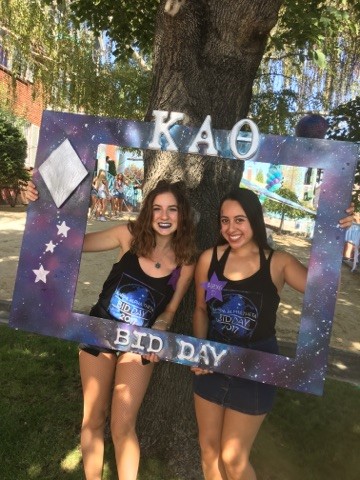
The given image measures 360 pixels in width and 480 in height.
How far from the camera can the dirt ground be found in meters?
5.25

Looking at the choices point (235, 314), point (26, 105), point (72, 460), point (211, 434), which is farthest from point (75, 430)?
point (26, 105)

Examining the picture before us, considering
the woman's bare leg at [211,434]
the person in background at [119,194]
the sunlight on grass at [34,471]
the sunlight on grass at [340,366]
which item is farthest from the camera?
the person in background at [119,194]

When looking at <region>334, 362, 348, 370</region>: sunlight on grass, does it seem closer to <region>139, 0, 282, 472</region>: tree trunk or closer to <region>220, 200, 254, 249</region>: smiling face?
<region>139, 0, 282, 472</region>: tree trunk

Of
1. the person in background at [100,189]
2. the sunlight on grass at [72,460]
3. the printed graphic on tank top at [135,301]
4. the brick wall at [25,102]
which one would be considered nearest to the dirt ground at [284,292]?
the person in background at [100,189]

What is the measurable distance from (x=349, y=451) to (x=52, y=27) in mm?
11657

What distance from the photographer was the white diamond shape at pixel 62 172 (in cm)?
235

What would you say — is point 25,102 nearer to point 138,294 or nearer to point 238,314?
point 138,294

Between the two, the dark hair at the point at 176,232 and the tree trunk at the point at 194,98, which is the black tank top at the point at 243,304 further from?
the tree trunk at the point at 194,98

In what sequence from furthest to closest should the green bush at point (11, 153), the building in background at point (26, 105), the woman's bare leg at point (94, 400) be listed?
the building in background at point (26, 105) → the green bush at point (11, 153) → the woman's bare leg at point (94, 400)

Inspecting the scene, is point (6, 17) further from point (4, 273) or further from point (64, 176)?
point (64, 176)

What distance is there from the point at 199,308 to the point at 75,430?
1.46 metres

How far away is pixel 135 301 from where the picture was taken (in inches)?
88.2

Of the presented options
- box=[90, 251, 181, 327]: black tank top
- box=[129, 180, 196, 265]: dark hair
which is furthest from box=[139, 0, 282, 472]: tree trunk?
box=[90, 251, 181, 327]: black tank top

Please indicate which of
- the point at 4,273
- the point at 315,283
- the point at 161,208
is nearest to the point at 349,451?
the point at 315,283
